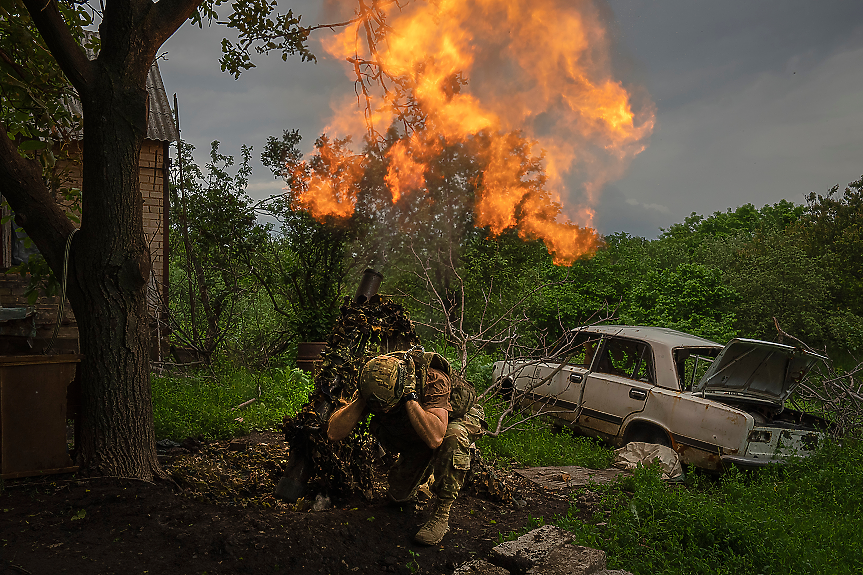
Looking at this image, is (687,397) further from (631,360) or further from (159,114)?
(159,114)

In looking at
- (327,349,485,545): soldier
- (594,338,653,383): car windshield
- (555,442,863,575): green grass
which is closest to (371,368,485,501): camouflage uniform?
(327,349,485,545): soldier

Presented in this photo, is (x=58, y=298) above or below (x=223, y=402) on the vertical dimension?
above

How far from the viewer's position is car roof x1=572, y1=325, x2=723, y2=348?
6.17 metres

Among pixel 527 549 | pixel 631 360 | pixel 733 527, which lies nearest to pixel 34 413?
pixel 527 549

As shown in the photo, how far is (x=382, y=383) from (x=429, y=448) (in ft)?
2.71

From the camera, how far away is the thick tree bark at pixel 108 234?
3.72 meters

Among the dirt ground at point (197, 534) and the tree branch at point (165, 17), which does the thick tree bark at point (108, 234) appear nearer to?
the tree branch at point (165, 17)

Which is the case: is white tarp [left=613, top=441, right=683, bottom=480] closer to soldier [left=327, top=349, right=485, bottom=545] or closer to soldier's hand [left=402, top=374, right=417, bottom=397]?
soldier [left=327, top=349, right=485, bottom=545]

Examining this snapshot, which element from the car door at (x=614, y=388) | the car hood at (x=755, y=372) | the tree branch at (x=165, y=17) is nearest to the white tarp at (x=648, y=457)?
the car door at (x=614, y=388)

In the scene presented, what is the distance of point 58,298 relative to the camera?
28.7 ft

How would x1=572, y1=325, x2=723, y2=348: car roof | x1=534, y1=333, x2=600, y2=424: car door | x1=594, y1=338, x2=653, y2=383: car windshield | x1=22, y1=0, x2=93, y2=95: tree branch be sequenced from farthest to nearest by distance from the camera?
x1=534, y1=333, x2=600, y2=424: car door, x1=594, y1=338, x2=653, y2=383: car windshield, x1=572, y1=325, x2=723, y2=348: car roof, x1=22, y1=0, x2=93, y2=95: tree branch

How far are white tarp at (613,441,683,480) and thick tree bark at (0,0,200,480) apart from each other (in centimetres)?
457

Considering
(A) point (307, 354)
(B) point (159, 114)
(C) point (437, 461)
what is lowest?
(C) point (437, 461)

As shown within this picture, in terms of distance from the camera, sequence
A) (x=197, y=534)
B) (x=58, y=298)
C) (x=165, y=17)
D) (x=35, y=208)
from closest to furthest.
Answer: (x=197, y=534) → (x=35, y=208) → (x=165, y=17) → (x=58, y=298)
